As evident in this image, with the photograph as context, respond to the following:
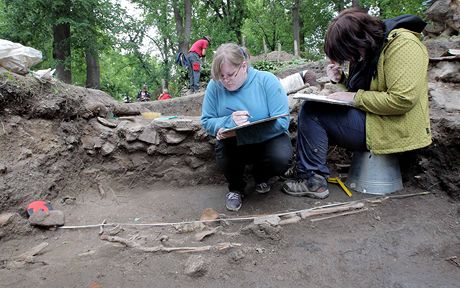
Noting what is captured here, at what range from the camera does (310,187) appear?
2832 mm

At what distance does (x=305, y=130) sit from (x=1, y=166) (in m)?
2.64

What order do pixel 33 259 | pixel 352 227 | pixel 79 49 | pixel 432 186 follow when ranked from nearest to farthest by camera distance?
pixel 33 259 < pixel 352 227 < pixel 432 186 < pixel 79 49

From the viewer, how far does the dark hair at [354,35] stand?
2285mm

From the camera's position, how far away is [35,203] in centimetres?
280

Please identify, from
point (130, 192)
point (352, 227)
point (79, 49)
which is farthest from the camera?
point (79, 49)

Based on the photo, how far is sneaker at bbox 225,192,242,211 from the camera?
2848mm

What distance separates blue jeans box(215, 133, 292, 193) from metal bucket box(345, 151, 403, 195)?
24.4 inches

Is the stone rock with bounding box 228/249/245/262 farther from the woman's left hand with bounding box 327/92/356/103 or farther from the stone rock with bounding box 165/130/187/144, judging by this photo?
the stone rock with bounding box 165/130/187/144

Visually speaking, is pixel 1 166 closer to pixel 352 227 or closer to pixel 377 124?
pixel 352 227

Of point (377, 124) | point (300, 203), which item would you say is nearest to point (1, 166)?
point (300, 203)

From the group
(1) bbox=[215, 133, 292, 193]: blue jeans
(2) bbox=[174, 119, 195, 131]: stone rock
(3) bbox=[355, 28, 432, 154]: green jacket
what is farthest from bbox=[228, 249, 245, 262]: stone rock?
(2) bbox=[174, 119, 195, 131]: stone rock

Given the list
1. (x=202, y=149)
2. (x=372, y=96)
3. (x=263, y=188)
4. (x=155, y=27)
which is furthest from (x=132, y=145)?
(x=155, y=27)

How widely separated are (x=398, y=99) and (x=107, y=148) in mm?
2893

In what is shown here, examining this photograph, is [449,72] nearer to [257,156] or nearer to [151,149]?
[257,156]
